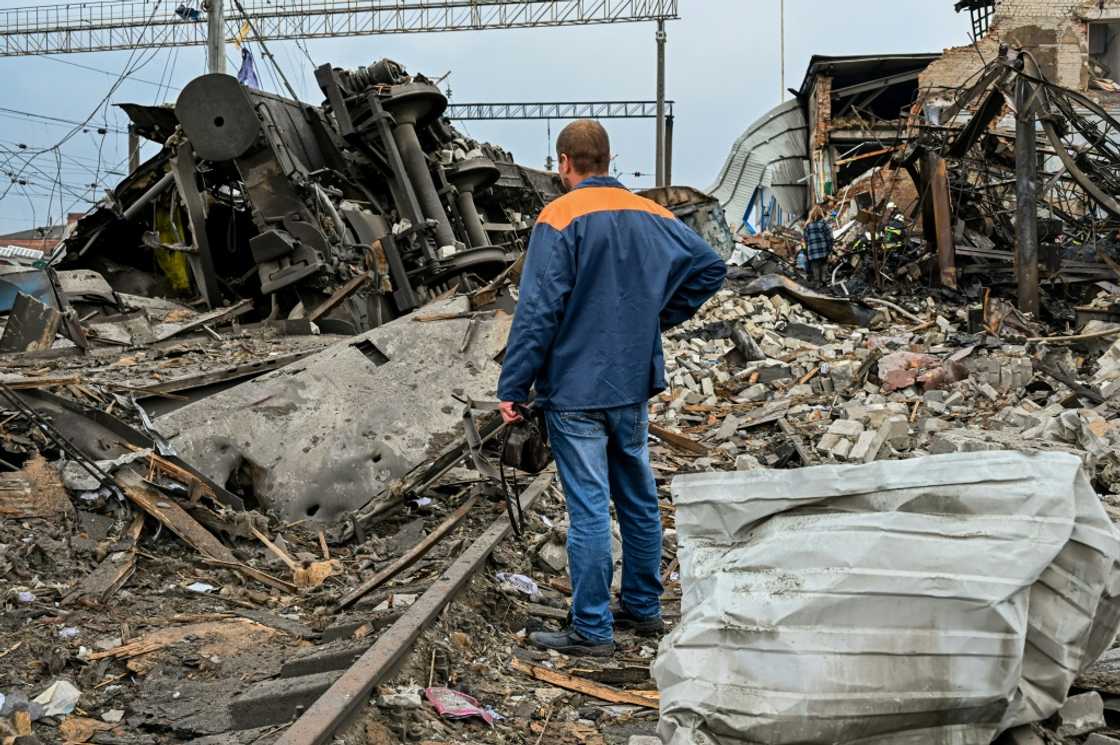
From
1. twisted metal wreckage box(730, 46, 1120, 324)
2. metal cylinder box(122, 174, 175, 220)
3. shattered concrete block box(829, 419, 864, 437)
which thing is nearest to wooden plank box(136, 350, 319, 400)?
shattered concrete block box(829, 419, 864, 437)

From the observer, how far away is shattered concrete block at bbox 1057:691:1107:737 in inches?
104

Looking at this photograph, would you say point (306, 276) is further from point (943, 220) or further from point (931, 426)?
point (943, 220)

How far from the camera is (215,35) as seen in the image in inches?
635

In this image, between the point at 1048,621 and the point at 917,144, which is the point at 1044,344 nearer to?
the point at 917,144

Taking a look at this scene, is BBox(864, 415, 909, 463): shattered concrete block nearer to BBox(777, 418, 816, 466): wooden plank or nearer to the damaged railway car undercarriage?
BBox(777, 418, 816, 466): wooden plank

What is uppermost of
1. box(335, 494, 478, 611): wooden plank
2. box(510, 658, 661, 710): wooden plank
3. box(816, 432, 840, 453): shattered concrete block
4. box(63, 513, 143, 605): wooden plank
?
box(63, 513, 143, 605): wooden plank

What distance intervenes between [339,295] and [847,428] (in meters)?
5.15

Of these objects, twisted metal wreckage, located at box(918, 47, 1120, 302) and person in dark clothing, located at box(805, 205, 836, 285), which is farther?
person in dark clothing, located at box(805, 205, 836, 285)

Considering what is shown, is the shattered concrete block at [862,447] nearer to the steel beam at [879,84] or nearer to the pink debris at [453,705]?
the pink debris at [453,705]

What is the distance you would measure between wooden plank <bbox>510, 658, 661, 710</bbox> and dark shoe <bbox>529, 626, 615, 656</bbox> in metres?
0.13

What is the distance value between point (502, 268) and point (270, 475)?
609cm

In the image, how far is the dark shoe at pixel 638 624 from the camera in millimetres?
4176

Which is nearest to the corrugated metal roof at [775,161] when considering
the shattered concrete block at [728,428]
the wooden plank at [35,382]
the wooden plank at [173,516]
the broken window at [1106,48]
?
the broken window at [1106,48]

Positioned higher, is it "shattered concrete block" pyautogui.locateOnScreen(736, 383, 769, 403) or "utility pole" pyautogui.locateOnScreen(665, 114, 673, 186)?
"utility pole" pyautogui.locateOnScreen(665, 114, 673, 186)
